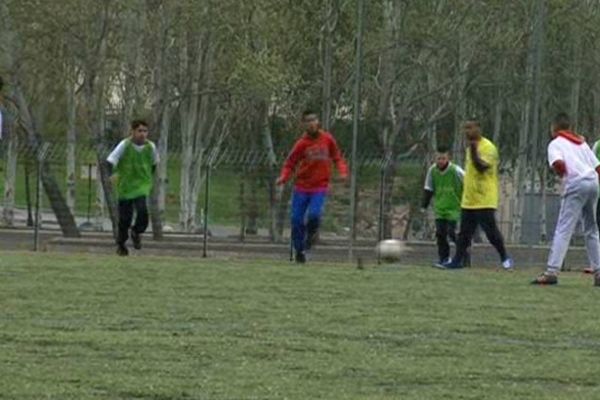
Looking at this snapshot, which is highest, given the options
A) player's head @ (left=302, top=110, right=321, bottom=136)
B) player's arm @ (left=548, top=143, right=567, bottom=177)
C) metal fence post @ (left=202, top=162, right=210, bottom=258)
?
player's head @ (left=302, top=110, right=321, bottom=136)

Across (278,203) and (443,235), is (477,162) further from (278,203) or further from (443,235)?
(278,203)

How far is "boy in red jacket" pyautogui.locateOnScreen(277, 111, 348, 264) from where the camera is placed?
2038 cm

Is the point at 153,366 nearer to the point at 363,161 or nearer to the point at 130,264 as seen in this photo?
the point at 130,264

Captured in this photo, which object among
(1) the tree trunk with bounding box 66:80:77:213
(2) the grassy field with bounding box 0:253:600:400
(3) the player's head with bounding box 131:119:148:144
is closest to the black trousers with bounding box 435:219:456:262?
(3) the player's head with bounding box 131:119:148:144

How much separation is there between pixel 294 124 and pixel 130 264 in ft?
114

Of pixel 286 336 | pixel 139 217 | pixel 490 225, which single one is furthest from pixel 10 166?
pixel 286 336

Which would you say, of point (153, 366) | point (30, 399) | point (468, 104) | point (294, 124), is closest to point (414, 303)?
point (153, 366)

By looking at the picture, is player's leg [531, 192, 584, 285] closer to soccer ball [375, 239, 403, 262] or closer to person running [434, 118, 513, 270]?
person running [434, 118, 513, 270]

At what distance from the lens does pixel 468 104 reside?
60.4m

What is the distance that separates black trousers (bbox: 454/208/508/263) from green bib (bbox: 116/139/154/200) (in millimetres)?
4273

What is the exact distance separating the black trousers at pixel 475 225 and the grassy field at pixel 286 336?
10.3 feet

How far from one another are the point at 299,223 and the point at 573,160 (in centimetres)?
502

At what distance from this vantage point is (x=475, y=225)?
20812 mm

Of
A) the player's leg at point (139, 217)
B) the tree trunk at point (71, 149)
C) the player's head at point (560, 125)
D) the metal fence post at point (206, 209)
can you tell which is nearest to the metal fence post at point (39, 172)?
the metal fence post at point (206, 209)
